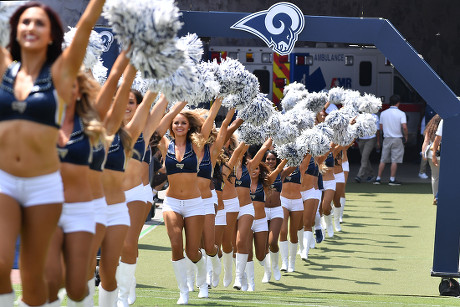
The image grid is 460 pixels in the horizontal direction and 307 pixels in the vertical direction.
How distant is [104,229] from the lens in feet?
17.3

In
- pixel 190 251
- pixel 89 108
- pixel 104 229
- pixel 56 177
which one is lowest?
pixel 190 251

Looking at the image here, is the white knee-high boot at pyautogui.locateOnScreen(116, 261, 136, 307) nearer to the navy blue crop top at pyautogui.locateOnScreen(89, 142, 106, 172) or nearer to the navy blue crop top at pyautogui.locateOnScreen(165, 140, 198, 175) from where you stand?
the navy blue crop top at pyautogui.locateOnScreen(165, 140, 198, 175)

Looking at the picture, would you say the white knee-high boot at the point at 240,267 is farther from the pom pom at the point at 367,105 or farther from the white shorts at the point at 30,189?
the white shorts at the point at 30,189

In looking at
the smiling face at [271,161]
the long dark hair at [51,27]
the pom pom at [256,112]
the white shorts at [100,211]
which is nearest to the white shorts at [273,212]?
the smiling face at [271,161]

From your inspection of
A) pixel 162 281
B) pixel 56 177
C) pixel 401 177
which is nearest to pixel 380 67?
pixel 401 177

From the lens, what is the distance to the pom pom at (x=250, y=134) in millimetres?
9242

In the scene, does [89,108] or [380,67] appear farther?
[380,67]

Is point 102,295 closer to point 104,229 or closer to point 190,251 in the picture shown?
point 104,229

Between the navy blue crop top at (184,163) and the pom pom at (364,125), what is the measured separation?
5292mm

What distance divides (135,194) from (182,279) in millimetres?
1156

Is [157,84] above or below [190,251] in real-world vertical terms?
above

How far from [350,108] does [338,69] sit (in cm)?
979

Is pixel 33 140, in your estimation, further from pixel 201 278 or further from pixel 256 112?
pixel 256 112

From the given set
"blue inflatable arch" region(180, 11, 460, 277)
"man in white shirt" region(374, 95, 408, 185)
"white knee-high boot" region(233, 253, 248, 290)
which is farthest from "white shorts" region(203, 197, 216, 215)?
"man in white shirt" region(374, 95, 408, 185)
